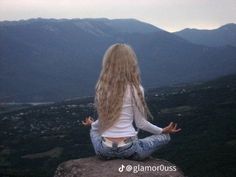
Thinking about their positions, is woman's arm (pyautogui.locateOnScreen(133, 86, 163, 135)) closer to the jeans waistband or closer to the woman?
the woman

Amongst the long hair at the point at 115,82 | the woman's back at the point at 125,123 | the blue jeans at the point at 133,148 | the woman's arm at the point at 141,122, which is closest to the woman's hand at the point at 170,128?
the woman's arm at the point at 141,122

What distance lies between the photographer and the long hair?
7.85m

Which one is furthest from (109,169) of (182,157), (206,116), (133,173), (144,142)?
(206,116)

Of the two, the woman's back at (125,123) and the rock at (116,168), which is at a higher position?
the woman's back at (125,123)

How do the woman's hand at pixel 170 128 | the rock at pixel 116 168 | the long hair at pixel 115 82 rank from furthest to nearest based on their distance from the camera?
1. the woman's hand at pixel 170 128
2. the long hair at pixel 115 82
3. the rock at pixel 116 168

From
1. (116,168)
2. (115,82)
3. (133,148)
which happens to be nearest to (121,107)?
(115,82)

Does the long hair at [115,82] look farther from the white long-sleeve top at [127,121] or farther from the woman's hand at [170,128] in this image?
the woman's hand at [170,128]

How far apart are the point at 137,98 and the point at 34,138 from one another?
83.5m

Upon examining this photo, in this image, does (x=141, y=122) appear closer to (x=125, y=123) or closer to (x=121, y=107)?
(x=125, y=123)

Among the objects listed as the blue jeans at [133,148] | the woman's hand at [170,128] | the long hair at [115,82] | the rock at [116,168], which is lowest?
the rock at [116,168]

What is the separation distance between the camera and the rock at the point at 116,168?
734cm

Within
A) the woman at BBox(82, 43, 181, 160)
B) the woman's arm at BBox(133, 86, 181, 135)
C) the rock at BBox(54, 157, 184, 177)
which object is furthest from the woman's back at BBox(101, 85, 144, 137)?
the rock at BBox(54, 157, 184, 177)

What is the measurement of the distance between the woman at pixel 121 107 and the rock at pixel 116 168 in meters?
0.23

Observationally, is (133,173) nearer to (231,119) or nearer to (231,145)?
(231,145)
